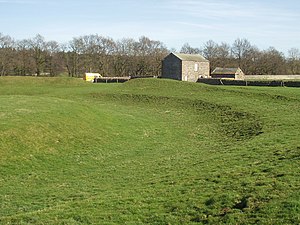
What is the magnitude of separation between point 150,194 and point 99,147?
10.7 metres

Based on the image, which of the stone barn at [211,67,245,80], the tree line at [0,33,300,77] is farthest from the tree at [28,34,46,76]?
the stone barn at [211,67,245,80]

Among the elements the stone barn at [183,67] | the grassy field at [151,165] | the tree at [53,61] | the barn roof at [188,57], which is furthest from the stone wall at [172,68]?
the grassy field at [151,165]

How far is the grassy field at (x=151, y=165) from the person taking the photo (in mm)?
11148

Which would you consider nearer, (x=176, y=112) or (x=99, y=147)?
(x=99, y=147)

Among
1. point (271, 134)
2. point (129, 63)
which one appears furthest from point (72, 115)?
point (129, 63)

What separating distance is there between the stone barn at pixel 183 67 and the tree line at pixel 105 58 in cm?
2838

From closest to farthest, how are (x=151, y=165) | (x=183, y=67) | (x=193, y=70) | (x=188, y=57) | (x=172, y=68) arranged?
(x=151, y=165) < (x=183, y=67) < (x=172, y=68) < (x=193, y=70) < (x=188, y=57)

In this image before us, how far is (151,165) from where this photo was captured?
1947cm

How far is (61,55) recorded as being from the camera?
114 metres

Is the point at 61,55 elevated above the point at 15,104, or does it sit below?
above

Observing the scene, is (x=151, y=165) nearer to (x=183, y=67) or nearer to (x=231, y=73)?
(x=183, y=67)

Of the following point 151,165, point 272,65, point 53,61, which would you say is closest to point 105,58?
point 53,61

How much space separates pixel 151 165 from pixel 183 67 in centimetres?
6584

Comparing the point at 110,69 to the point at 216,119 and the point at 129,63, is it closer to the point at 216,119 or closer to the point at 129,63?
the point at 129,63
